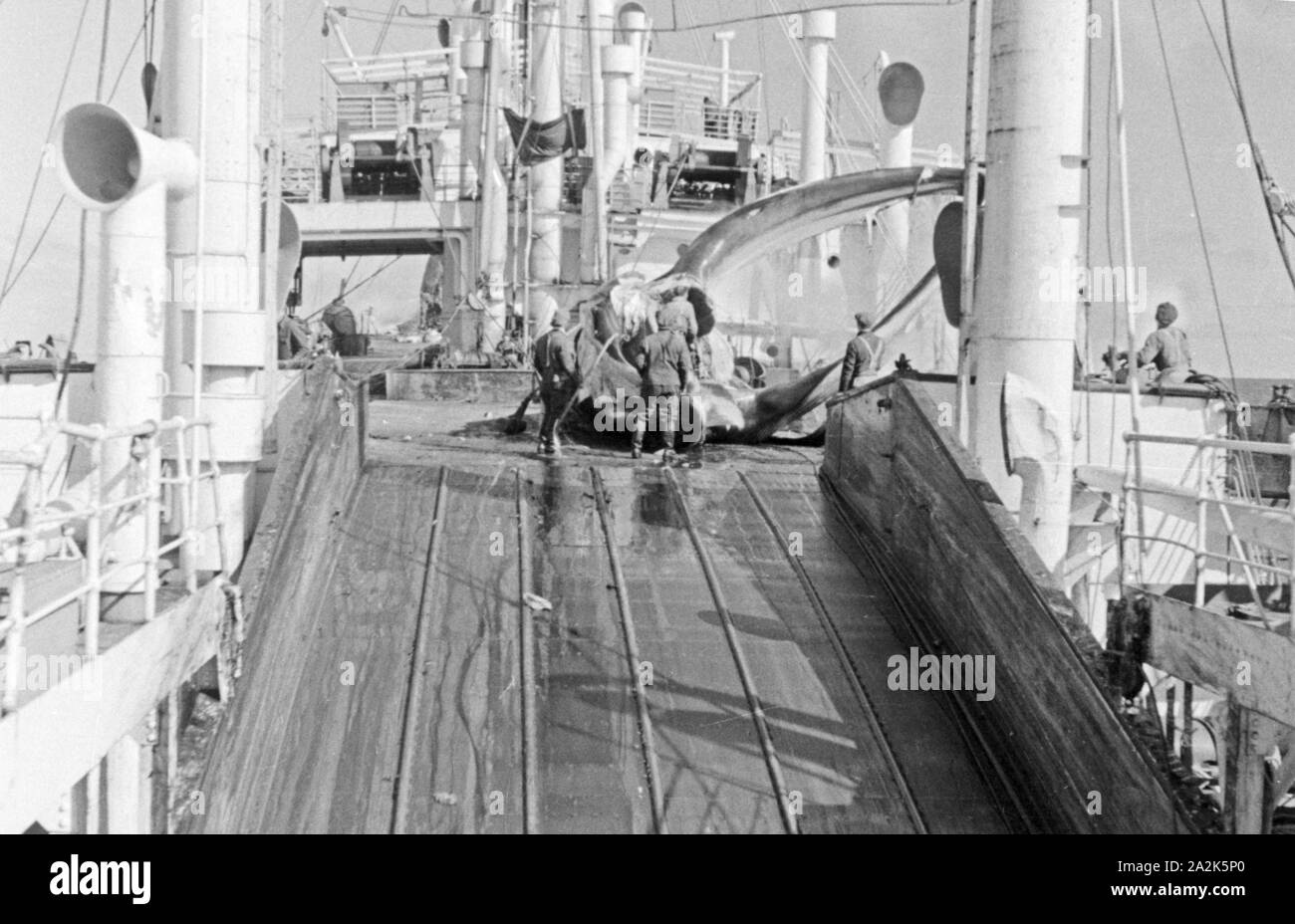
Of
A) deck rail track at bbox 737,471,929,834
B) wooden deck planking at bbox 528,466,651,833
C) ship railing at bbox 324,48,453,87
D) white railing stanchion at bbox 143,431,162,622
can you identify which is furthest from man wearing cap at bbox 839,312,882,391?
ship railing at bbox 324,48,453,87

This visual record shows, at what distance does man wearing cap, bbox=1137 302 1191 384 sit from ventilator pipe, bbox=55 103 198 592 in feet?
46.0

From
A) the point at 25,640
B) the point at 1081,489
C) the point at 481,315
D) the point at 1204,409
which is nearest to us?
the point at 25,640

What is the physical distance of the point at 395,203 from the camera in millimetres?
36875

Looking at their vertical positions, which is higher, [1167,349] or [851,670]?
[1167,349]

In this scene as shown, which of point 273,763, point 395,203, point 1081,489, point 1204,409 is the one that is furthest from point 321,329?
point 273,763

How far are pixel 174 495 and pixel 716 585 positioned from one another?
393 cm

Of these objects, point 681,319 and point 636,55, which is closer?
point 681,319

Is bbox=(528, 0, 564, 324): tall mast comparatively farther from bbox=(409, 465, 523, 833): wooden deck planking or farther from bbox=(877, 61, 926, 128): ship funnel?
bbox=(409, 465, 523, 833): wooden deck planking

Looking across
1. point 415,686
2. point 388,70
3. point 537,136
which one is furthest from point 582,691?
point 388,70

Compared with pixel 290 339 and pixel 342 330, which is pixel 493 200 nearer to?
pixel 342 330

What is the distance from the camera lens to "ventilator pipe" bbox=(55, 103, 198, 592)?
7746mm

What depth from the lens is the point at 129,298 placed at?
8039mm

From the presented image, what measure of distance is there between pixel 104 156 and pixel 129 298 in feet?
2.60
